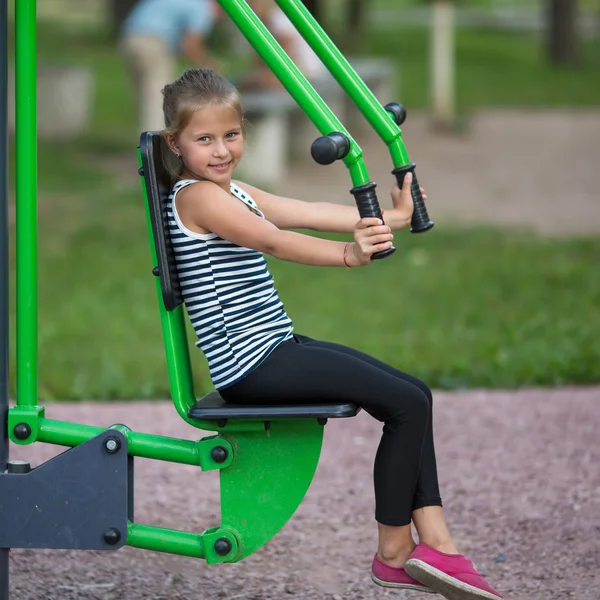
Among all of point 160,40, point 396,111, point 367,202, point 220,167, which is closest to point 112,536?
point 220,167

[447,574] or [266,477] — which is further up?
[266,477]

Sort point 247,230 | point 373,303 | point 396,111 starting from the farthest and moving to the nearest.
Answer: point 373,303 → point 396,111 → point 247,230

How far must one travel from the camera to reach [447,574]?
9.18ft

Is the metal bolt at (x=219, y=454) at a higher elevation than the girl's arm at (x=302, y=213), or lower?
lower

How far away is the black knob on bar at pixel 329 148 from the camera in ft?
8.03

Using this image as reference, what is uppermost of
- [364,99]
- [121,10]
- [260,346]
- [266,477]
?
[121,10]

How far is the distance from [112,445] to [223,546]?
35cm

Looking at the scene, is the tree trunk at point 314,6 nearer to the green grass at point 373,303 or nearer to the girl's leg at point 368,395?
the green grass at point 373,303

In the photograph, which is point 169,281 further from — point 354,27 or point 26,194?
point 354,27

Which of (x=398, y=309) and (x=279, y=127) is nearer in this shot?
(x=398, y=309)

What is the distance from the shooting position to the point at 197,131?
2.79 metres

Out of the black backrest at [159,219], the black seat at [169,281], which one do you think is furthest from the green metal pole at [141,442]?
the black backrest at [159,219]

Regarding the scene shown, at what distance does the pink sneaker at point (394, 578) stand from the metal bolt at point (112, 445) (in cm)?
67

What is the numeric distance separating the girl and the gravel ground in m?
0.48
